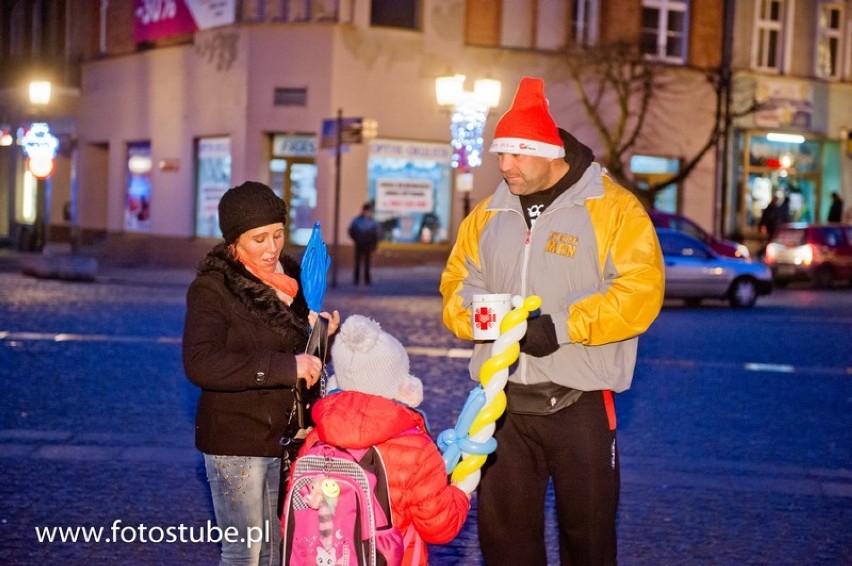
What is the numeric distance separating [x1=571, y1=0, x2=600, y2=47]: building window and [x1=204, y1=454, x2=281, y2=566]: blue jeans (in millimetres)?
27681

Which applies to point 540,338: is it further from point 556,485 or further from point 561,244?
point 556,485

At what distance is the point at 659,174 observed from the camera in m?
32.4

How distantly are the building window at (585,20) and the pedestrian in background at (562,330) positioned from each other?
27117 mm

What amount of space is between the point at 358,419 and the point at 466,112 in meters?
19.9

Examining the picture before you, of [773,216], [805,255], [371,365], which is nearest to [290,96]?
[805,255]

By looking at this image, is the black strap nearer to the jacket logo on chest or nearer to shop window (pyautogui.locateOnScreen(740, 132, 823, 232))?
the jacket logo on chest

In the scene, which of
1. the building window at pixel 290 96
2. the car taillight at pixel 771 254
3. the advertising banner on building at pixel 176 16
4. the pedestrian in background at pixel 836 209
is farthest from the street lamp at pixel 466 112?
the pedestrian in background at pixel 836 209

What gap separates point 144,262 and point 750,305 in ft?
54.6

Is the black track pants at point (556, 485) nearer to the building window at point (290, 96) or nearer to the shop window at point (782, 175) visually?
the building window at point (290, 96)

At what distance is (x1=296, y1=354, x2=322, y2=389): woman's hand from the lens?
3975 millimetres

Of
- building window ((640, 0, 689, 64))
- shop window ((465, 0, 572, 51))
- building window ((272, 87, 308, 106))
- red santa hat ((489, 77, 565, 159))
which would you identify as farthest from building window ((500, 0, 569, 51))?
red santa hat ((489, 77, 565, 159))

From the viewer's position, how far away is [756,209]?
110 ft

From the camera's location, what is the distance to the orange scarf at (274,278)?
4.19 metres

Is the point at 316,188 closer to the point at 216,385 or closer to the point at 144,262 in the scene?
the point at 144,262
